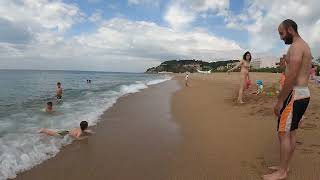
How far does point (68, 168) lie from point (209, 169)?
7.33ft

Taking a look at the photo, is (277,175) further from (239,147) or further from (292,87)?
(239,147)

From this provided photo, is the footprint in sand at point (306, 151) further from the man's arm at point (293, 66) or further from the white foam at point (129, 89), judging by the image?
the white foam at point (129, 89)

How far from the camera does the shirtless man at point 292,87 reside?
404 centimetres

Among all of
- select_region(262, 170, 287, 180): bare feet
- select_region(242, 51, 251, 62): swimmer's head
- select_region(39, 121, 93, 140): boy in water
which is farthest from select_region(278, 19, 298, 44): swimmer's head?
select_region(242, 51, 251, 62): swimmer's head

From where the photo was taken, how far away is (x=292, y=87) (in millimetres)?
4133

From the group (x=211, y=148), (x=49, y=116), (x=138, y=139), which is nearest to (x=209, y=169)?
(x=211, y=148)

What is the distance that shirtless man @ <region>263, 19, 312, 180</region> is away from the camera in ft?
13.3

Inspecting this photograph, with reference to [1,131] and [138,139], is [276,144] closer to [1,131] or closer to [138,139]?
[138,139]

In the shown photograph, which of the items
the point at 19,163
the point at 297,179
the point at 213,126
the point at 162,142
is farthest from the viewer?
the point at 213,126

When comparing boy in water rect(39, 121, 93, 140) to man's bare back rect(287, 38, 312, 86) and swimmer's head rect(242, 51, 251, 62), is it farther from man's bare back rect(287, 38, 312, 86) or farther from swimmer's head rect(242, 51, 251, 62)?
swimmer's head rect(242, 51, 251, 62)

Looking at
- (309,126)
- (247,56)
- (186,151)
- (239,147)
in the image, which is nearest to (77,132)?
(186,151)

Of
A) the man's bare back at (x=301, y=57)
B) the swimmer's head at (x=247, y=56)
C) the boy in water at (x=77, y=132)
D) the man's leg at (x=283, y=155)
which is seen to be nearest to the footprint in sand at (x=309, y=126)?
the man's leg at (x=283, y=155)

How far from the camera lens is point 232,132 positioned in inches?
292

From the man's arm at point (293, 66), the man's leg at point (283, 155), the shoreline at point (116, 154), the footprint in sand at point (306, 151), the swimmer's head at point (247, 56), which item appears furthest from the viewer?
the swimmer's head at point (247, 56)
